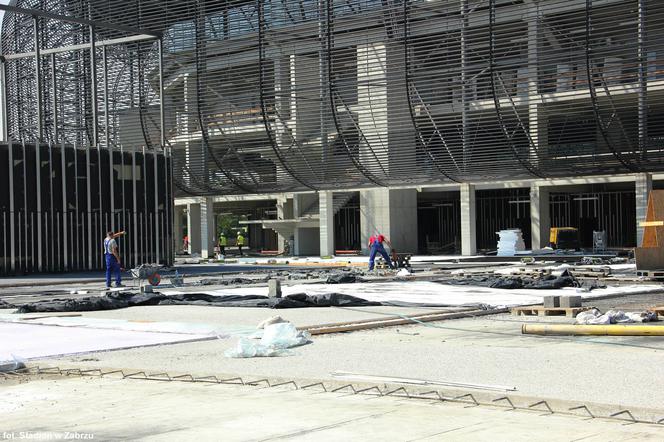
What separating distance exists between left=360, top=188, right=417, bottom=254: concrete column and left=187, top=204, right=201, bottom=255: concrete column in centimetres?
1444

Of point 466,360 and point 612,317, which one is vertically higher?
point 612,317

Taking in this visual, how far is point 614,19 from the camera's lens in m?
41.9

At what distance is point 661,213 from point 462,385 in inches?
749

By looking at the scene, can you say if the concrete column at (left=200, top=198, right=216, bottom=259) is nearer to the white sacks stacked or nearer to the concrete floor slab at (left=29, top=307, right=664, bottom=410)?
the white sacks stacked

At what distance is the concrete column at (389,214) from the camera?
55781mm

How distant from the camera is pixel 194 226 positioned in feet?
218

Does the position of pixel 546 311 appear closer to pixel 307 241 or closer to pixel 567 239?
pixel 567 239

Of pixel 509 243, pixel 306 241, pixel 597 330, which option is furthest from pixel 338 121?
pixel 597 330

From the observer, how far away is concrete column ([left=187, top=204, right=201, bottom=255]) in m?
65.9

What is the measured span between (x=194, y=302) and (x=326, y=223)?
3491cm

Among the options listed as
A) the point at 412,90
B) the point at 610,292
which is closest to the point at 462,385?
the point at 610,292

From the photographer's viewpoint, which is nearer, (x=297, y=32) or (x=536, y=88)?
(x=536, y=88)

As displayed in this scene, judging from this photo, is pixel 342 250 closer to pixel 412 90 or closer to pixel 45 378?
pixel 412 90

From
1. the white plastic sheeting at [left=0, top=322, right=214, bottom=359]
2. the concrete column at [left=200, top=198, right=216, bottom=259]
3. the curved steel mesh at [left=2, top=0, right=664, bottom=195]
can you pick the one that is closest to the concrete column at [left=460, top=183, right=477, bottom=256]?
the curved steel mesh at [left=2, top=0, right=664, bottom=195]
